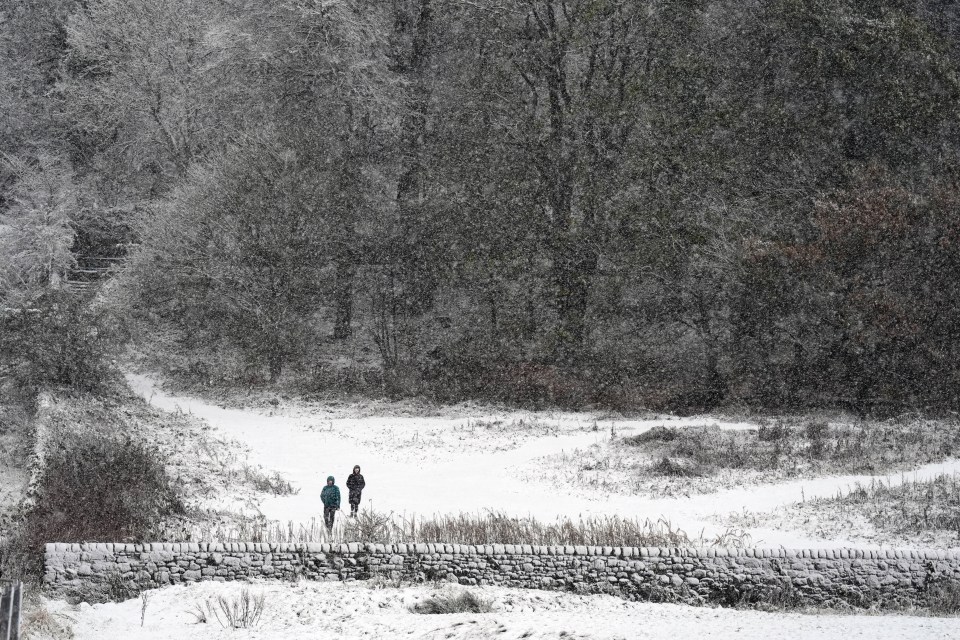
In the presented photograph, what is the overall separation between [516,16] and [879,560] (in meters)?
29.3

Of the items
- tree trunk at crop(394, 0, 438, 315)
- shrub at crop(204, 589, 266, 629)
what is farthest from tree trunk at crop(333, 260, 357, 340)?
shrub at crop(204, 589, 266, 629)

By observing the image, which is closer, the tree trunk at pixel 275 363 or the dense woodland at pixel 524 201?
the dense woodland at pixel 524 201

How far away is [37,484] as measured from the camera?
15594 mm

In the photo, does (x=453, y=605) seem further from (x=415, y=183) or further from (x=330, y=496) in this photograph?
(x=415, y=183)

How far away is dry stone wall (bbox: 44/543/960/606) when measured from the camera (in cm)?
1188

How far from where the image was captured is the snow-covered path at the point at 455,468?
54.1 feet

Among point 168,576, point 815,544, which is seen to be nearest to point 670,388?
point 815,544

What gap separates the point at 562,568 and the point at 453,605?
1664 millimetres

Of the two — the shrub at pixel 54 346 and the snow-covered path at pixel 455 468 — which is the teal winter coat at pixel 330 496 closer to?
the snow-covered path at pixel 455 468

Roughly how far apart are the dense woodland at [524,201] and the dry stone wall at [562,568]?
14.2 metres

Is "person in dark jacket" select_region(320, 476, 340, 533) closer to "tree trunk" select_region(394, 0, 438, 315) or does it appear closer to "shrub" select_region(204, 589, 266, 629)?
"shrub" select_region(204, 589, 266, 629)

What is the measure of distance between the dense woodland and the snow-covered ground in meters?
15.1

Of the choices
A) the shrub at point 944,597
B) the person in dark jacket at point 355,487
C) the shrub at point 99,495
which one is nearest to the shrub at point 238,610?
the shrub at point 99,495

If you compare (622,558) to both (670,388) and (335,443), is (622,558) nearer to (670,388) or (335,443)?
(335,443)
